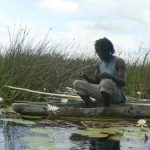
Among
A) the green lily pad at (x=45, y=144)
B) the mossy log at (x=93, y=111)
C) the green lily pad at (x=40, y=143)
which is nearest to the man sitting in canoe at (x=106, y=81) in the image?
the mossy log at (x=93, y=111)

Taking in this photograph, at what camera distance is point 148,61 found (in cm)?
1353

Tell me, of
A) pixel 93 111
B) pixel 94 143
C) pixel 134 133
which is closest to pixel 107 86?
pixel 93 111

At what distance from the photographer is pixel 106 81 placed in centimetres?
730

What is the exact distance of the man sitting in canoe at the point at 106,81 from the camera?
7.38m

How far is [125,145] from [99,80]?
244 centimetres

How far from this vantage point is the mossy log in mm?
7578

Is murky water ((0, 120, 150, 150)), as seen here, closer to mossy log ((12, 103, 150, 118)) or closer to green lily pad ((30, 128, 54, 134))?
green lily pad ((30, 128, 54, 134))

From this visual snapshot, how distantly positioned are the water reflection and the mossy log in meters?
1.61

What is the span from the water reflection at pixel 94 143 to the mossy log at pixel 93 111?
5.29 feet

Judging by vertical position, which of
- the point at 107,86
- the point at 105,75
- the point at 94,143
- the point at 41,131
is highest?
the point at 105,75

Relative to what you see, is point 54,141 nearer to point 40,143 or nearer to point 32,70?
point 40,143

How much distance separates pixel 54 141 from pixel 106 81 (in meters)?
2.05

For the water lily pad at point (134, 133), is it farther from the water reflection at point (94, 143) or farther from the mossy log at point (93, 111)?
the mossy log at point (93, 111)

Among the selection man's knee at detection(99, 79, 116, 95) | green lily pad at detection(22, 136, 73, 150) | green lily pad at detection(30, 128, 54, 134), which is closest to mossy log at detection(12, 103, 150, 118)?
man's knee at detection(99, 79, 116, 95)
